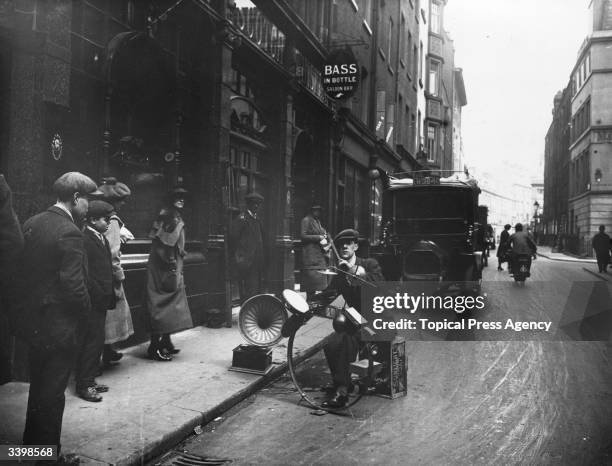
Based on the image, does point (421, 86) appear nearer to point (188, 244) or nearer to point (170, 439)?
point (188, 244)

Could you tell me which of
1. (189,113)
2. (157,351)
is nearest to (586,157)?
(189,113)

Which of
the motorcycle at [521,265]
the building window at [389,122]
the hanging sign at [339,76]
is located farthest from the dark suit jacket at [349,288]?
the building window at [389,122]

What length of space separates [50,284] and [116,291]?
2476 millimetres

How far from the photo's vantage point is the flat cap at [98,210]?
5156 millimetres

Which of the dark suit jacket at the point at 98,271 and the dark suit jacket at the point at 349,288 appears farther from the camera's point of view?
the dark suit jacket at the point at 349,288

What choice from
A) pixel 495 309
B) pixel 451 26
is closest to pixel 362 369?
pixel 451 26

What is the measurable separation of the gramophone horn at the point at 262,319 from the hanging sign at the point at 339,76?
955 cm

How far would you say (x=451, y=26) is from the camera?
6602 mm

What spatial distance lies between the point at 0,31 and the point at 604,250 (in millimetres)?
20132

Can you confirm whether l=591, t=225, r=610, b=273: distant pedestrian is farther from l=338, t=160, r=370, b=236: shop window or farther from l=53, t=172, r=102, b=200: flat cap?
l=53, t=172, r=102, b=200: flat cap

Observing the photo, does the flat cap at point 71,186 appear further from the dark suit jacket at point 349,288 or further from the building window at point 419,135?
the building window at point 419,135

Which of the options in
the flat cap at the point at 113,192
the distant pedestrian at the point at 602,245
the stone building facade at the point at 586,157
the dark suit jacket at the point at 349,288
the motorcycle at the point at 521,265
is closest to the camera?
the dark suit jacket at the point at 349,288

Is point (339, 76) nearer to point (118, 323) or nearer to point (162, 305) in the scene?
point (162, 305)

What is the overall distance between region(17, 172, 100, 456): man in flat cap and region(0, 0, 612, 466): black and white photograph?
0.04 ft
